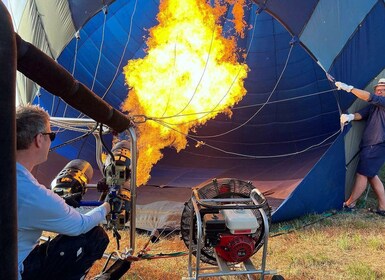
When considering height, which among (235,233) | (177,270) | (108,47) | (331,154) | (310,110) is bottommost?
(177,270)

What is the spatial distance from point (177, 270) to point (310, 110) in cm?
389

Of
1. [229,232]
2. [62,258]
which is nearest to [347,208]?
[229,232]

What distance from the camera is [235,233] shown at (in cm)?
223

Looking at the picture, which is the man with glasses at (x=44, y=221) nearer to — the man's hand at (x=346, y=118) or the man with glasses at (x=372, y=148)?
the man's hand at (x=346, y=118)

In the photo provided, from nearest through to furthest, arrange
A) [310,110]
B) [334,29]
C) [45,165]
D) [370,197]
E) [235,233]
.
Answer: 1. [235,233]
2. [334,29]
3. [370,197]
4. [45,165]
5. [310,110]

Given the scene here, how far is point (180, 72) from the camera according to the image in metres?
5.73

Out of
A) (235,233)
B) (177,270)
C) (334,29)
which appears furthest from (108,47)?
(235,233)

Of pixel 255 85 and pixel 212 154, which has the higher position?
pixel 255 85

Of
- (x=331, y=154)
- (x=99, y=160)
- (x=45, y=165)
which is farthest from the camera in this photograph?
(x=45, y=165)

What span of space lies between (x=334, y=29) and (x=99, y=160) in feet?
10.1

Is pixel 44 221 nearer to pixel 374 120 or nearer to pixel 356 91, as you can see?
pixel 356 91

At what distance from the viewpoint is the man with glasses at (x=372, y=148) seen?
4.37m

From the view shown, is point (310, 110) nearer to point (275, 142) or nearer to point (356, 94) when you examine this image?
point (275, 142)

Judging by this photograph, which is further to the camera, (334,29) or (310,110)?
(310,110)
